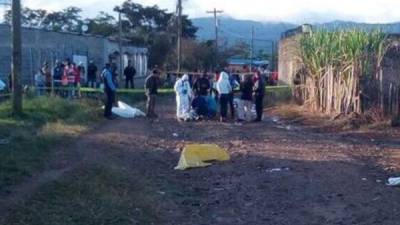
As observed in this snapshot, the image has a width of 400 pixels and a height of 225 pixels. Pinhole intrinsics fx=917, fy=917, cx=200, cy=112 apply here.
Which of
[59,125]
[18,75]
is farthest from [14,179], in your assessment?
[18,75]

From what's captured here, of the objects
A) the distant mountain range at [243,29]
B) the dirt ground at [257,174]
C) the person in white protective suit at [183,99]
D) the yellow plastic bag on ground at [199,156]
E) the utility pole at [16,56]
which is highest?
the distant mountain range at [243,29]

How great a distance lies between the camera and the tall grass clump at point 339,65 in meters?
25.8

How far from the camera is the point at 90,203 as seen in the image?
38.4 ft

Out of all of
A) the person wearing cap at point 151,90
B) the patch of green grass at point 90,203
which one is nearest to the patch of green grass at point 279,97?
the person wearing cap at point 151,90

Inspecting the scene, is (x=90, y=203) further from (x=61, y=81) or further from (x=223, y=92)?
(x=61, y=81)

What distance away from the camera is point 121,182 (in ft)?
45.1

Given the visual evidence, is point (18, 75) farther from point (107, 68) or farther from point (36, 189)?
point (36, 189)

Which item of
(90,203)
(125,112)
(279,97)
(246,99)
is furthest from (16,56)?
(279,97)

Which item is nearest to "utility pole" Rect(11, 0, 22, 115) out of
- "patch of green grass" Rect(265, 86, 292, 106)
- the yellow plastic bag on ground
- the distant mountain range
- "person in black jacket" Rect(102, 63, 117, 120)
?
"person in black jacket" Rect(102, 63, 117, 120)

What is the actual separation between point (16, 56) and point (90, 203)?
41.8ft

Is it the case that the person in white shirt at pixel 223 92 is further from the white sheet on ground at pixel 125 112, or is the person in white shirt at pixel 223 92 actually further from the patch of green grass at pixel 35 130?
the patch of green grass at pixel 35 130

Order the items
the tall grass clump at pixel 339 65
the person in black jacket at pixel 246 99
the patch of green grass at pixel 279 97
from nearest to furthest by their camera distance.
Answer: the tall grass clump at pixel 339 65
the person in black jacket at pixel 246 99
the patch of green grass at pixel 279 97

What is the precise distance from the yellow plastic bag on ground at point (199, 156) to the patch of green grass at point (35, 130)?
2444 mm

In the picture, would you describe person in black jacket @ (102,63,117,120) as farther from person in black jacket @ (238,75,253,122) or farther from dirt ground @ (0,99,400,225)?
person in black jacket @ (238,75,253,122)
